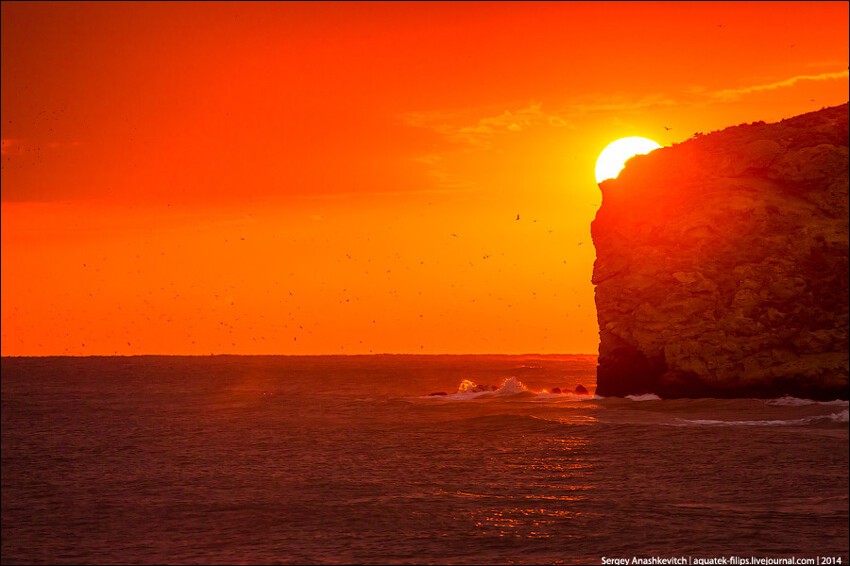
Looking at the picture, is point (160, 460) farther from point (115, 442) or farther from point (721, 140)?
point (721, 140)

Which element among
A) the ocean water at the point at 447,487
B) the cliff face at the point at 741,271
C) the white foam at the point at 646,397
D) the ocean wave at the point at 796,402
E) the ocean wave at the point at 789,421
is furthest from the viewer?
the white foam at the point at 646,397

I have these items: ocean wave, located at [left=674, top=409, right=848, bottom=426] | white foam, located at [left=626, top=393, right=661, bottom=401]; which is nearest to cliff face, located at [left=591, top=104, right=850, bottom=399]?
white foam, located at [left=626, top=393, right=661, bottom=401]

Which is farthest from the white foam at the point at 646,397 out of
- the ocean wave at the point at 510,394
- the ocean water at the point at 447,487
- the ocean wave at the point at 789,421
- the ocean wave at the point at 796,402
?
the ocean wave at the point at 789,421

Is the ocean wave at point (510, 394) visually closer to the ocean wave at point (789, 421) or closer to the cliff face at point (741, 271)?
the cliff face at point (741, 271)

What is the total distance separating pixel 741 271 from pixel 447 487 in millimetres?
33540

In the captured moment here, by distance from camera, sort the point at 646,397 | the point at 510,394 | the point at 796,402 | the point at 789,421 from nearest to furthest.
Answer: the point at 789,421 → the point at 796,402 → the point at 646,397 → the point at 510,394

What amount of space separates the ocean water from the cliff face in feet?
7.79

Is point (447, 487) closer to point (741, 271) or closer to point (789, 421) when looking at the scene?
point (789, 421)

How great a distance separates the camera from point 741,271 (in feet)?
200

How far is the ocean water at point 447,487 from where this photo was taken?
81.3 ft

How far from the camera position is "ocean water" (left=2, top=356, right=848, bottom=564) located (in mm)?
24766

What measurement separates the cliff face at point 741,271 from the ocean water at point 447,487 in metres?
2.37

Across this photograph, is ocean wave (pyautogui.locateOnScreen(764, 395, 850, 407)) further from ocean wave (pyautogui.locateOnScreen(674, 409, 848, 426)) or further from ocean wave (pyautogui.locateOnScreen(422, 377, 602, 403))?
ocean wave (pyautogui.locateOnScreen(422, 377, 602, 403))

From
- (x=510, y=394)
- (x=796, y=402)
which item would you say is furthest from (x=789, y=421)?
(x=510, y=394)
